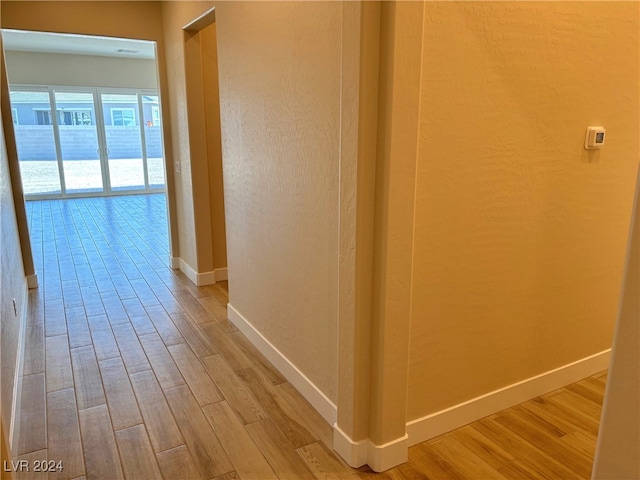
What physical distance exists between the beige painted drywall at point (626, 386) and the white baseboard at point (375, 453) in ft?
3.67

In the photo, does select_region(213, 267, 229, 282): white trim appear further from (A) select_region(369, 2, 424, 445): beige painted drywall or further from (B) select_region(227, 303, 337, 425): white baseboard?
(A) select_region(369, 2, 424, 445): beige painted drywall

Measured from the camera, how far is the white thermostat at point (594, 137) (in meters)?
2.18

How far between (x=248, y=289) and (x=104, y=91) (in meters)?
7.96

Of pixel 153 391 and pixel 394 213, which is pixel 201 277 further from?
pixel 394 213

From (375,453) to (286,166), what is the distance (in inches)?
55.3

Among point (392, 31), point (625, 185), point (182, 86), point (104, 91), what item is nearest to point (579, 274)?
point (625, 185)

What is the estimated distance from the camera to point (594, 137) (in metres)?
2.20

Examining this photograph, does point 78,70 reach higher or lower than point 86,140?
higher

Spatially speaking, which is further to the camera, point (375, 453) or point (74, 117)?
point (74, 117)

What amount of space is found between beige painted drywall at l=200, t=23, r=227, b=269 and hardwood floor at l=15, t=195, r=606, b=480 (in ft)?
2.31

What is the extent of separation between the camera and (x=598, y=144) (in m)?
2.22

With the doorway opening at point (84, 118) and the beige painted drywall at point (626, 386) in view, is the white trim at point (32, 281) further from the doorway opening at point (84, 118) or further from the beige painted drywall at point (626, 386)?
the doorway opening at point (84, 118)

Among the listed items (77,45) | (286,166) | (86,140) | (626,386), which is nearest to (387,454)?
(626,386)

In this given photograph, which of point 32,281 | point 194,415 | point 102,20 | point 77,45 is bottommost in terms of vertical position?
point 194,415
